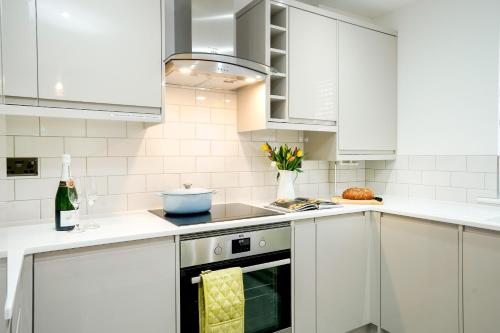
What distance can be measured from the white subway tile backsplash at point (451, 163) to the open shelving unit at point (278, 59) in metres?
1.26

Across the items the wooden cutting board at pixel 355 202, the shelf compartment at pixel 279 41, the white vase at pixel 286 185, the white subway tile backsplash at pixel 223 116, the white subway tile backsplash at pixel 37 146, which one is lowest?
the wooden cutting board at pixel 355 202

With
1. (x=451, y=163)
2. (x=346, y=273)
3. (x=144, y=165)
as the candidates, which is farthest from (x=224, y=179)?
(x=451, y=163)

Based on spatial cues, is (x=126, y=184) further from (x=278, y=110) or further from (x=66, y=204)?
(x=278, y=110)

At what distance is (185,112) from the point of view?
2320mm

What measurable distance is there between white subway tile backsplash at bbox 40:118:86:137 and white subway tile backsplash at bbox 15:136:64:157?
37 millimetres

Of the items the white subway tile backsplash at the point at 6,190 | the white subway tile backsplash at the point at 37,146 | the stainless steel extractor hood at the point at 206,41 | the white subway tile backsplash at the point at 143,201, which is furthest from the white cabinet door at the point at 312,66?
the white subway tile backsplash at the point at 6,190

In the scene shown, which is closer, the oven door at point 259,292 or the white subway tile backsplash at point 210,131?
the oven door at point 259,292

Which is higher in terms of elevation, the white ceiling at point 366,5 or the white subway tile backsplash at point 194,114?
the white ceiling at point 366,5

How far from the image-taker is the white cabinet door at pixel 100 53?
161 cm

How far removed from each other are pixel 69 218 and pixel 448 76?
105 inches

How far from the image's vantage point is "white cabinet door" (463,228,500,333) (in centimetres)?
171

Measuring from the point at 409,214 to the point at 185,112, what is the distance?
157 centimetres

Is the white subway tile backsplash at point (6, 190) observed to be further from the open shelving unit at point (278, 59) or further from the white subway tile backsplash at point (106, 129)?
the open shelving unit at point (278, 59)

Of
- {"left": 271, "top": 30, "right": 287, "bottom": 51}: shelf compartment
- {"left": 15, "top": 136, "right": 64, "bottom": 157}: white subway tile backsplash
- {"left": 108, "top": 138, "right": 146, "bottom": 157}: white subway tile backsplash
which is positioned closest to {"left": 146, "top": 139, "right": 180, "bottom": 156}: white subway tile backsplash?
{"left": 108, "top": 138, "right": 146, "bottom": 157}: white subway tile backsplash
